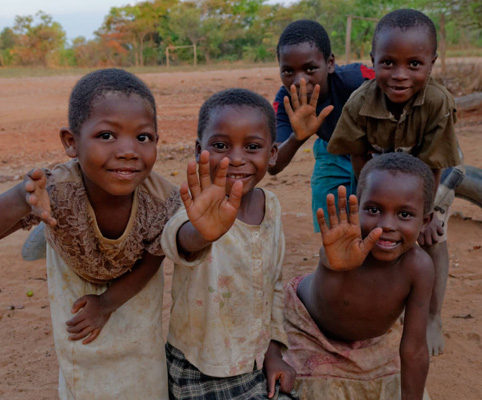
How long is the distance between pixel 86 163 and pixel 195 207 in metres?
0.56

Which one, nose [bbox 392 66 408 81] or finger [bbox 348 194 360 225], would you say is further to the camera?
nose [bbox 392 66 408 81]

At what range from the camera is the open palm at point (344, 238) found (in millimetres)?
1972

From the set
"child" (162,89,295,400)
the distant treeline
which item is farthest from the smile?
the distant treeline

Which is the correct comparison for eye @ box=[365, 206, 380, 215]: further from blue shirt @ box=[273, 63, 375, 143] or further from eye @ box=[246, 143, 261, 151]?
blue shirt @ box=[273, 63, 375, 143]

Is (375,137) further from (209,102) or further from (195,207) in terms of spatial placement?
(195,207)

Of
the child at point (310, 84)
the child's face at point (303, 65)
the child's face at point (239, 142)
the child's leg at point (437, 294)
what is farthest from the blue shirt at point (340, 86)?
the child's face at point (239, 142)


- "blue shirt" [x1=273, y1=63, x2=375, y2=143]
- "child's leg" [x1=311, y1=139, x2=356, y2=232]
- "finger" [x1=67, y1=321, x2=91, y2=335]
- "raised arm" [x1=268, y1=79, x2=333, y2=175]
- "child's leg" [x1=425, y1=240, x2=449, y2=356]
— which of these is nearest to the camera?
"finger" [x1=67, y1=321, x2=91, y2=335]

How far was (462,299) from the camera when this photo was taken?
362 cm

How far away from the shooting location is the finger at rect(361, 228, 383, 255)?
198cm

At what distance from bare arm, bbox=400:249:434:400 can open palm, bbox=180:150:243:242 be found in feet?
3.20

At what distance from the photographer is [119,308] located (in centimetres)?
241

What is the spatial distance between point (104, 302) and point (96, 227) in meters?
0.40

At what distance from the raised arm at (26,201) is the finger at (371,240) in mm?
1165

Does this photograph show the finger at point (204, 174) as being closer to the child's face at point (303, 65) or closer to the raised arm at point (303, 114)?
the raised arm at point (303, 114)
